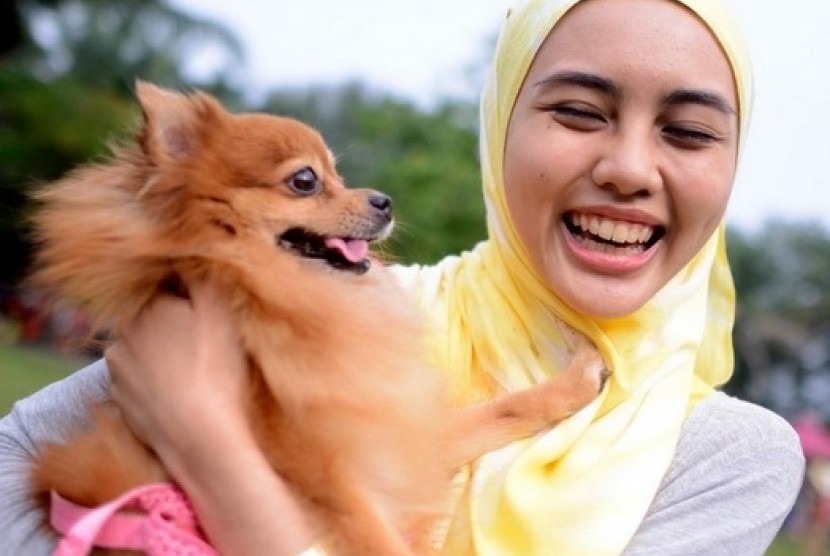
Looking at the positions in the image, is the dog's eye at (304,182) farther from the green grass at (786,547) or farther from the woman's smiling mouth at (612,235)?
the green grass at (786,547)

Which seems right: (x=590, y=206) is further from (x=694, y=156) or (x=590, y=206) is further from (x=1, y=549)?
(x=1, y=549)

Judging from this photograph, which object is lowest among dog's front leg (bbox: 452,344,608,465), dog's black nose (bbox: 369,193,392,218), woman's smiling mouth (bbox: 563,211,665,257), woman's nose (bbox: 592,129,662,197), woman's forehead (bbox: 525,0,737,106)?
dog's front leg (bbox: 452,344,608,465)

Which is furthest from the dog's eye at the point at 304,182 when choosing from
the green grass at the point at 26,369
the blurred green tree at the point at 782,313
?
the blurred green tree at the point at 782,313

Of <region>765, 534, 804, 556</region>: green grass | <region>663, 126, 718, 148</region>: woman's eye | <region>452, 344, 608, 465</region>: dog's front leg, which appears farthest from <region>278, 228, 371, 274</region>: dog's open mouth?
<region>765, 534, 804, 556</region>: green grass

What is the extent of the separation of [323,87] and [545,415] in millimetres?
33487

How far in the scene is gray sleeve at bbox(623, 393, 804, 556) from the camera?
6.73 feet

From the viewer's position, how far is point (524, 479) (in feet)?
7.09

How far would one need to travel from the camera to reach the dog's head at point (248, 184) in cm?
226

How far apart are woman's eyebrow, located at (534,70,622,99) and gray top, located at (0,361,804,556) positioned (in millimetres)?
663

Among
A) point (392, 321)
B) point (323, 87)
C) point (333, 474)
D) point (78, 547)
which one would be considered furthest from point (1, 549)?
point (323, 87)

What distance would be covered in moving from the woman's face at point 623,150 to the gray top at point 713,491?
0.29m

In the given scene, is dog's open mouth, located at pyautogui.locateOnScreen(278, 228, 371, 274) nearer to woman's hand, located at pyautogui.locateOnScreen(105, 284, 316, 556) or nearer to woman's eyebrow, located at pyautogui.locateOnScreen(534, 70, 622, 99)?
woman's hand, located at pyautogui.locateOnScreen(105, 284, 316, 556)

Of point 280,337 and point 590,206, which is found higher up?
point 590,206

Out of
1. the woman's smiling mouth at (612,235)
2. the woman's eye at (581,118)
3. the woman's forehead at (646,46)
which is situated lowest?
the woman's smiling mouth at (612,235)
